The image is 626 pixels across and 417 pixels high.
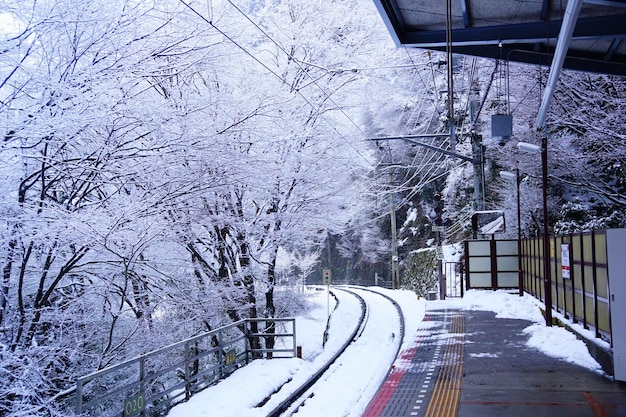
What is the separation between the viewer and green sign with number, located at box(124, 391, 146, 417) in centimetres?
843

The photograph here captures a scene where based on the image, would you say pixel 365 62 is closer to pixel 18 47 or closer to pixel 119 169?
pixel 119 169

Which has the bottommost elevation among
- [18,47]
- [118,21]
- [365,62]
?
[18,47]

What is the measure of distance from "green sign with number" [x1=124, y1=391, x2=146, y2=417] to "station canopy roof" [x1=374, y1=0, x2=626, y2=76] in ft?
25.4

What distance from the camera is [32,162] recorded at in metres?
8.59

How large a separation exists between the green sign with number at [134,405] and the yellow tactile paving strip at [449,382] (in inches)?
169

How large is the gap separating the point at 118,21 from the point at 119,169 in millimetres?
2287

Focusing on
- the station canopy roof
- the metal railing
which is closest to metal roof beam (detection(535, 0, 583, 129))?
the station canopy roof

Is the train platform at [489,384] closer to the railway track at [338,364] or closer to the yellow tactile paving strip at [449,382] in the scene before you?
the yellow tactile paving strip at [449,382]

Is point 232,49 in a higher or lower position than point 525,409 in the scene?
higher

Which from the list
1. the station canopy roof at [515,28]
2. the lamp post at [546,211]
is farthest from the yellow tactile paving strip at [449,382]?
the station canopy roof at [515,28]

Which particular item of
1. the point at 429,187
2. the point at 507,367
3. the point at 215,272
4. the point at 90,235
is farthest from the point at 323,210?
the point at 429,187

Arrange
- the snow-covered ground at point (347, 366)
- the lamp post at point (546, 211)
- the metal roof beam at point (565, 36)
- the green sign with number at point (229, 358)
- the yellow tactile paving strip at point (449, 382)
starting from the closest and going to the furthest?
the metal roof beam at point (565, 36), the yellow tactile paving strip at point (449, 382), the snow-covered ground at point (347, 366), the green sign with number at point (229, 358), the lamp post at point (546, 211)

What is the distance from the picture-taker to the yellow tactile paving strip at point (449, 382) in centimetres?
807

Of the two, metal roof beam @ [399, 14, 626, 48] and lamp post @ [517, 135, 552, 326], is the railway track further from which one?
metal roof beam @ [399, 14, 626, 48]
